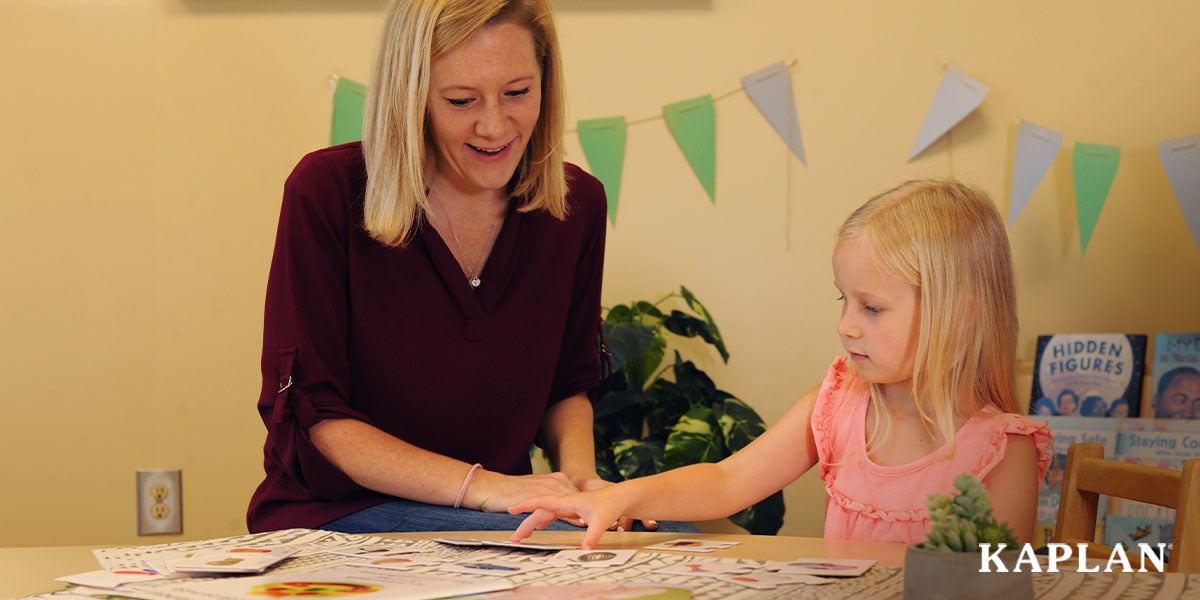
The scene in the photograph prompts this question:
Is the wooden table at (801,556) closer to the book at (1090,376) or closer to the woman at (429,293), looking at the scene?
the woman at (429,293)

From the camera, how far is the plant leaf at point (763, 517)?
2178mm

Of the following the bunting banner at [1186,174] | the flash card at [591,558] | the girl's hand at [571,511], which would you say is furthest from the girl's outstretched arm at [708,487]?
the bunting banner at [1186,174]

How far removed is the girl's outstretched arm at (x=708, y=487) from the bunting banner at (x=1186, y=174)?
1193 mm

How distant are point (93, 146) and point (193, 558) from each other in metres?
1.68

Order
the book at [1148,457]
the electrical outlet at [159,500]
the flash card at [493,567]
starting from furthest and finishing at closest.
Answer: the electrical outlet at [159,500]
the book at [1148,457]
the flash card at [493,567]

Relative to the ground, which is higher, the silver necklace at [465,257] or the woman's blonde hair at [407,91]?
the woman's blonde hair at [407,91]

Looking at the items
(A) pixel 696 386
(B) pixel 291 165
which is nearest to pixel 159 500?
(B) pixel 291 165

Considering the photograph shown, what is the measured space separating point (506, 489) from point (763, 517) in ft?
2.72

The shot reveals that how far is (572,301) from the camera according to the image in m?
1.87

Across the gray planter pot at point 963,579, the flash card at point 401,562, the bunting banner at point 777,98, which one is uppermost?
the bunting banner at point 777,98

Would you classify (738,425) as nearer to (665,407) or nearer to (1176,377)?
(665,407)

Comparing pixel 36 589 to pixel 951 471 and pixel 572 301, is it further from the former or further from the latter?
pixel 572 301

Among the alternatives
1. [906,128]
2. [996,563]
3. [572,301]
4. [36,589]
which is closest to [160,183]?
[572,301]

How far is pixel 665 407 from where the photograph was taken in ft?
7.66
